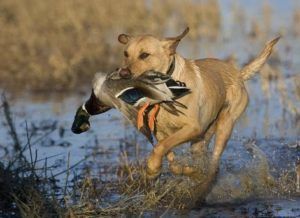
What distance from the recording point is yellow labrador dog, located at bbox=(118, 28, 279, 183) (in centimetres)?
652

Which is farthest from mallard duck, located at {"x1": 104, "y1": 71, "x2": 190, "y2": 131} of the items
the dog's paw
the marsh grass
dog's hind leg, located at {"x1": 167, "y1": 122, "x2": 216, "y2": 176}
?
the marsh grass

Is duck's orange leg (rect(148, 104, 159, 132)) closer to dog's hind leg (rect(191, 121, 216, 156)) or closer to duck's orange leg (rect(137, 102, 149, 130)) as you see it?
duck's orange leg (rect(137, 102, 149, 130))

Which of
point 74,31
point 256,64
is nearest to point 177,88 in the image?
point 256,64

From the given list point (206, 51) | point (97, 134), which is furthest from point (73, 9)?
point (97, 134)

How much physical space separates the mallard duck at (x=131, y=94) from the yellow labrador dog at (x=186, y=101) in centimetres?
17

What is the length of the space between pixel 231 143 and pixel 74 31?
631cm

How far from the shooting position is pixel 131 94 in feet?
19.8

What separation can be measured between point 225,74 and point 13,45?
704 cm

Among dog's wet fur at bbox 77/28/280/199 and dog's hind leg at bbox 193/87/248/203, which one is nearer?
dog's wet fur at bbox 77/28/280/199

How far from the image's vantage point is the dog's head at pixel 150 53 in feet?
21.7

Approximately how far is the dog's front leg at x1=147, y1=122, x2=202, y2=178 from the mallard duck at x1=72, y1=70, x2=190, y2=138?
207 millimetres

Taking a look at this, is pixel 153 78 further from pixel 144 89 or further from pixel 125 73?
pixel 125 73

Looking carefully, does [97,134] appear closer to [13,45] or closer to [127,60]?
[127,60]

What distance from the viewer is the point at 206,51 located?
14648 mm
